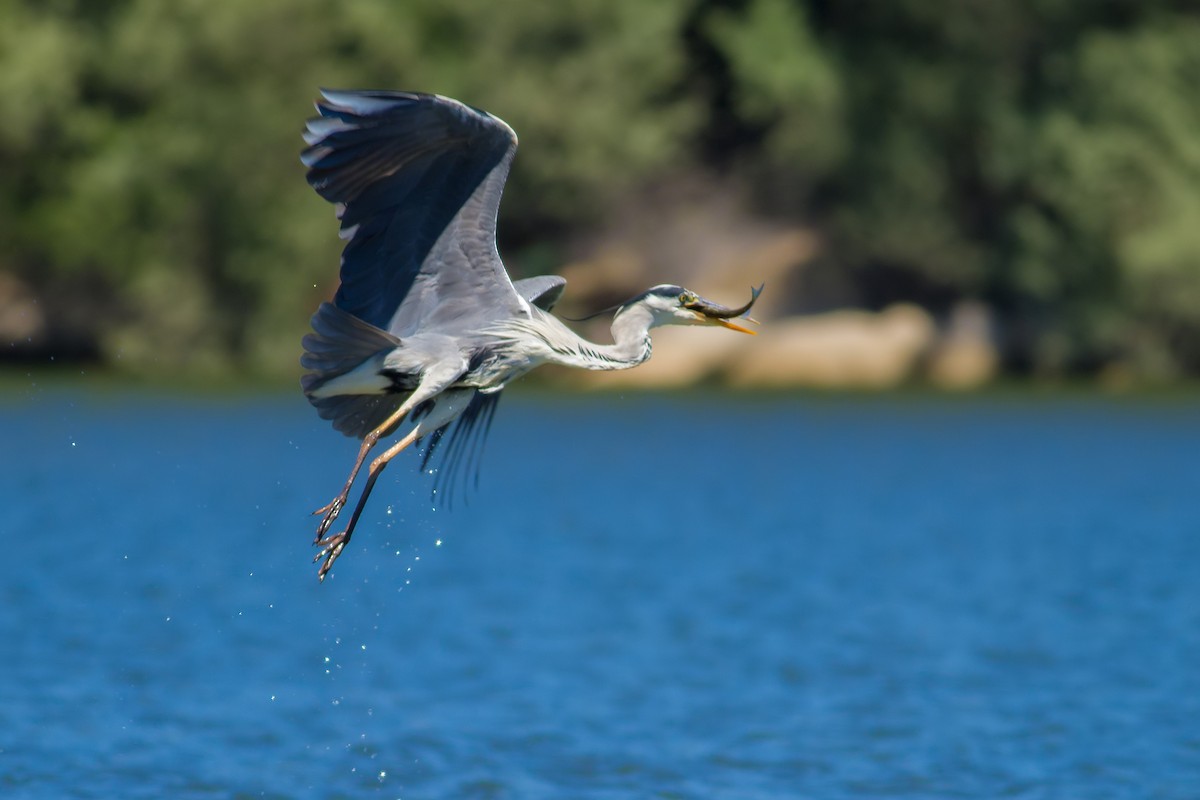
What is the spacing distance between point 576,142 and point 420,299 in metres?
22.3

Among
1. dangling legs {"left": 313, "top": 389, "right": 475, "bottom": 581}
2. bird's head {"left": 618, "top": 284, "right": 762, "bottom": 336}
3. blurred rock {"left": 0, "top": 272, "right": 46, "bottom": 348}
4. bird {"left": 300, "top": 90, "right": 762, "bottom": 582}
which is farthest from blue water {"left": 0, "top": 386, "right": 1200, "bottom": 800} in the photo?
blurred rock {"left": 0, "top": 272, "right": 46, "bottom": 348}

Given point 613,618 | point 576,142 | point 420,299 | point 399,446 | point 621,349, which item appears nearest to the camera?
point 399,446

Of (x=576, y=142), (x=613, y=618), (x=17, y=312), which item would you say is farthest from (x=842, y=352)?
(x=613, y=618)

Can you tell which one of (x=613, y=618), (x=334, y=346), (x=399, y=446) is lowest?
(x=399, y=446)

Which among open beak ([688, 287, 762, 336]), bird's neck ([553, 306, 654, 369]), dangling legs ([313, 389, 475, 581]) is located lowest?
dangling legs ([313, 389, 475, 581])

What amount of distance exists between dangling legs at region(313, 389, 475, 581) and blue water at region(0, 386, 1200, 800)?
218 cm

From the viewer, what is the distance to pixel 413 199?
8.48m

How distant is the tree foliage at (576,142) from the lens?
29.6m

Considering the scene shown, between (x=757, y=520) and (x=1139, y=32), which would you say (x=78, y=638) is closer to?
(x=757, y=520)

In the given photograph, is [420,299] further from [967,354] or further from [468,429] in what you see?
[967,354]

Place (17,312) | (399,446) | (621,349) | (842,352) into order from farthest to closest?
(842,352) < (17,312) < (621,349) < (399,446)

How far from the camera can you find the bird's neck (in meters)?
8.57

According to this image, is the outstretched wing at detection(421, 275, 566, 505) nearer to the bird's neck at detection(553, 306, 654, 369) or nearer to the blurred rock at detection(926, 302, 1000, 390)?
the bird's neck at detection(553, 306, 654, 369)

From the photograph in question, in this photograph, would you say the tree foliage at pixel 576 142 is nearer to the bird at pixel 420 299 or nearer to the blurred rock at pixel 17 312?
the blurred rock at pixel 17 312
